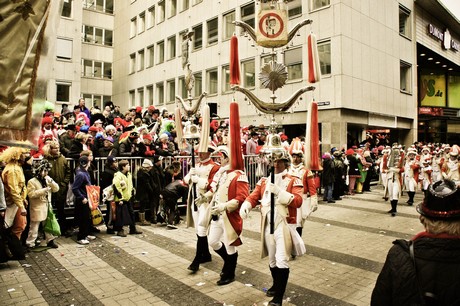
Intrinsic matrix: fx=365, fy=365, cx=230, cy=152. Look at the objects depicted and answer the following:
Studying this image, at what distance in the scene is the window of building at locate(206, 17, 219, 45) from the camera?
91.4 ft

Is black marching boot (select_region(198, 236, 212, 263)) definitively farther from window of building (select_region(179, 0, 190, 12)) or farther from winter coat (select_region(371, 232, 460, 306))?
window of building (select_region(179, 0, 190, 12))

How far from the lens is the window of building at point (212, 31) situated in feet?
91.4

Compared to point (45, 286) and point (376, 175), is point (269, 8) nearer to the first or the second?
point (45, 286)

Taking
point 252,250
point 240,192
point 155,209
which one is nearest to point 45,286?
point 240,192

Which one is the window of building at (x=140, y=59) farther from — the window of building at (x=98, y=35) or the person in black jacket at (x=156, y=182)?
the person in black jacket at (x=156, y=182)

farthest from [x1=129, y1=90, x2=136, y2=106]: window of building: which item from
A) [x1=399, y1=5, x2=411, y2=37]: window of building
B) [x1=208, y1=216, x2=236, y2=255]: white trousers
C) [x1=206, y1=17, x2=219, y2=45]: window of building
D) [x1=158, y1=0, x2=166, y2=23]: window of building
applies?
[x1=208, y1=216, x2=236, y2=255]: white trousers

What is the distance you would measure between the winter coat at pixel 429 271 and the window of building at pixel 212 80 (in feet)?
86.9

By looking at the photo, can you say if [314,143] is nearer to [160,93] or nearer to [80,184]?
[80,184]

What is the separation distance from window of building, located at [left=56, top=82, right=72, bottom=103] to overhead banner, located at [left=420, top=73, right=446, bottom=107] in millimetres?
31888

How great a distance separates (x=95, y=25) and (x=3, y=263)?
110 ft

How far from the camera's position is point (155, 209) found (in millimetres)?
10211

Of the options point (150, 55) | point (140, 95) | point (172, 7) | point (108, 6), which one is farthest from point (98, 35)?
point (172, 7)

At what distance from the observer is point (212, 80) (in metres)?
28.4

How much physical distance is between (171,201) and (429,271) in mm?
8245
